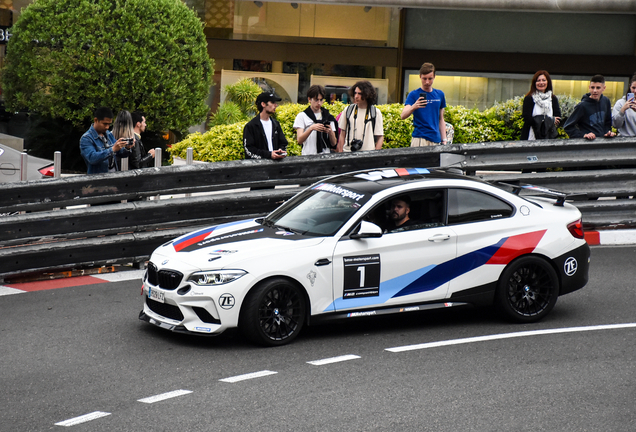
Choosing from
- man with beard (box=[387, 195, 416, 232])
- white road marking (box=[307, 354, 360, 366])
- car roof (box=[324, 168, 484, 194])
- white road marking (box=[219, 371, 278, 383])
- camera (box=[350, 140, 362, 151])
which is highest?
camera (box=[350, 140, 362, 151])

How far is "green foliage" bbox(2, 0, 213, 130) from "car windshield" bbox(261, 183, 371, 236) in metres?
9.58

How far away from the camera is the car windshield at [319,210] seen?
7.62 metres

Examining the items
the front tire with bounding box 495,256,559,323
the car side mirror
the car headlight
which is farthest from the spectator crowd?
the front tire with bounding box 495,256,559,323

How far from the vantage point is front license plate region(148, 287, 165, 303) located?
7203 mm

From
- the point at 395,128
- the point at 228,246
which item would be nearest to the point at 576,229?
the point at 228,246

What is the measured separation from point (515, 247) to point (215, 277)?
9.39ft

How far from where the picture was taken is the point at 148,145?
18.7 meters

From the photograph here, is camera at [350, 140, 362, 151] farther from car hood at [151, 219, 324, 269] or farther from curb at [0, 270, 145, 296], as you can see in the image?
car hood at [151, 219, 324, 269]

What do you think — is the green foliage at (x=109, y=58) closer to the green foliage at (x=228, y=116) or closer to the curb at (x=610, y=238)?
the green foliage at (x=228, y=116)

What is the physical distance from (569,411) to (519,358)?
1211mm

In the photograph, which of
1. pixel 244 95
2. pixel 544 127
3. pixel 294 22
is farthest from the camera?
pixel 294 22

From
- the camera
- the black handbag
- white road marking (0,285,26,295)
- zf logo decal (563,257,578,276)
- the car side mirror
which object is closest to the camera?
the car side mirror

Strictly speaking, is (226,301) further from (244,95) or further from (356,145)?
(244,95)

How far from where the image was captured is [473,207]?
8031mm
